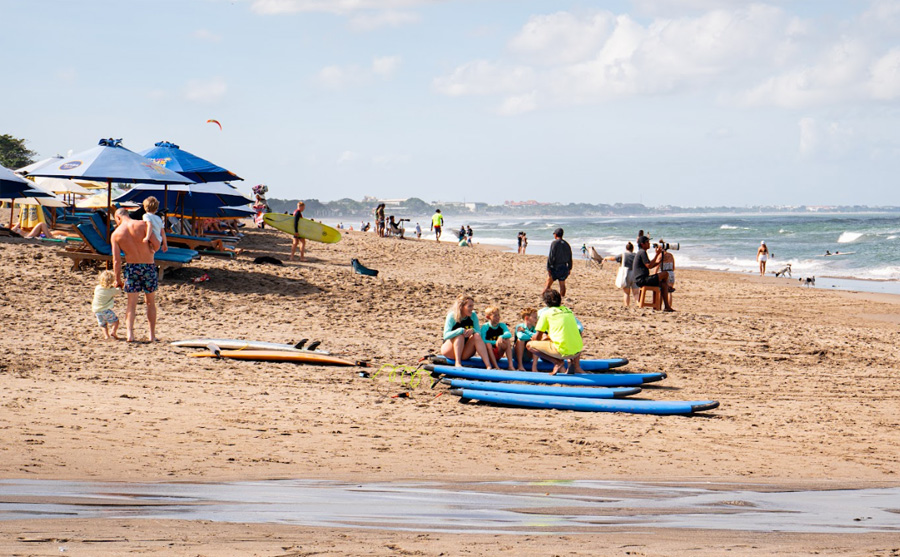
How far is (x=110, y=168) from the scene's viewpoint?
526 inches

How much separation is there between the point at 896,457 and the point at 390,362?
5115 mm

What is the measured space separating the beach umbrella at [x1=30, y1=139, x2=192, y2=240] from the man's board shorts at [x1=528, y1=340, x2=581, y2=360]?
7153mm

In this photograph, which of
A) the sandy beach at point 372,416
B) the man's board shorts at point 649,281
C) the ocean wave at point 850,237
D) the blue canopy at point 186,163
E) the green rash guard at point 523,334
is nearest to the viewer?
the sandy beach at point 372,416

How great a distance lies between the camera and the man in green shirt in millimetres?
8938

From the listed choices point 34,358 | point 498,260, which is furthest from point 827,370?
point 498,260

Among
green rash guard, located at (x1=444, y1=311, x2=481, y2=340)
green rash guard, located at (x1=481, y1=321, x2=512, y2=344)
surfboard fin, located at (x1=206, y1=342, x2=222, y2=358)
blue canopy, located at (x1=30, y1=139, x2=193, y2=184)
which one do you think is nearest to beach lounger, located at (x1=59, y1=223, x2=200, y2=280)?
blue canopy, located at (x1=30, y1=139, x2=193, y2=184)

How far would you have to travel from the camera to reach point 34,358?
8.49 metres

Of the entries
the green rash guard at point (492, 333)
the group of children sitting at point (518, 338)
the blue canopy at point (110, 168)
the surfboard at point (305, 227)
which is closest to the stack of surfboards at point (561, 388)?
the group of children sitting at point (518, 338)

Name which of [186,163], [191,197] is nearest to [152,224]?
[186,163]

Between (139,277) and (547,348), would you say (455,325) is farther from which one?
→ (139,277)

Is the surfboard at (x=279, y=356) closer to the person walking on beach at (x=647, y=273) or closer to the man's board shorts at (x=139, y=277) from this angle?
the man's board shorts at (x=139, y=277)

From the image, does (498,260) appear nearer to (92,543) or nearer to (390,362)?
(390,362)

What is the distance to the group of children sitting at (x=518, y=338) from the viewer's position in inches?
353

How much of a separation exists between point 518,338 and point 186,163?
9932 mm
